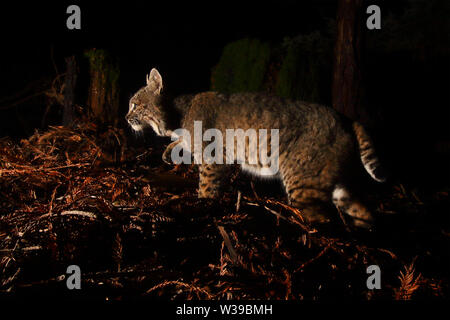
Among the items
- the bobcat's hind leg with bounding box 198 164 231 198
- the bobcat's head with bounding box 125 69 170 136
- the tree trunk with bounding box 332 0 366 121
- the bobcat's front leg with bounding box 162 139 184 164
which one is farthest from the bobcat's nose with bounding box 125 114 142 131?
the tree trunk with bounding box 332 0 366 121

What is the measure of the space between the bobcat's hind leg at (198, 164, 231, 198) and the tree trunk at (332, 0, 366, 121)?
2.19 m

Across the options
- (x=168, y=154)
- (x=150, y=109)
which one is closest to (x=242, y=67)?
(x=150, y=109)

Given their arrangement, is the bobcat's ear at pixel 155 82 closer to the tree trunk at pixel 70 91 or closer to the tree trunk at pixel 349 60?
the tree trunk at pixel 70 91

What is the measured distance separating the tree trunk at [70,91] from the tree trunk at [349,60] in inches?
140

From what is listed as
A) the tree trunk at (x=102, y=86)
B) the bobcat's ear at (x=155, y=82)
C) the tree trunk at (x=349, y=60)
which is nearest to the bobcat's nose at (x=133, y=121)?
the tree trunk at (x=102, y=86)

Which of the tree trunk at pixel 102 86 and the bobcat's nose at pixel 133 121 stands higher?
the tree trunk at pixel 102 86

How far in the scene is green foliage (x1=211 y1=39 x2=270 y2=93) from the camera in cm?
502

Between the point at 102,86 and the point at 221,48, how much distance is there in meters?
3.24

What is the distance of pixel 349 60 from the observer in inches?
187

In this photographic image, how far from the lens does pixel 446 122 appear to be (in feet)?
24.1

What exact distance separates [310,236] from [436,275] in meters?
0.84

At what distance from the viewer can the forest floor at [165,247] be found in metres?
1.68

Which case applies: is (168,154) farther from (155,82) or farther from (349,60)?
(349,60)
